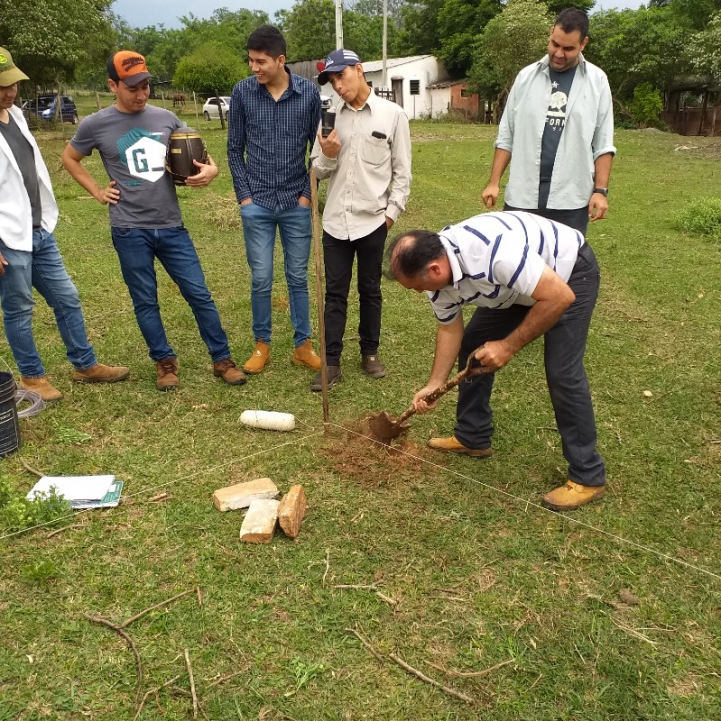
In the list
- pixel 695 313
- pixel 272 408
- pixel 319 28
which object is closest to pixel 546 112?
pixel 272 408

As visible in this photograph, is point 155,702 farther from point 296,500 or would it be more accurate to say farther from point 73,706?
point 296,500

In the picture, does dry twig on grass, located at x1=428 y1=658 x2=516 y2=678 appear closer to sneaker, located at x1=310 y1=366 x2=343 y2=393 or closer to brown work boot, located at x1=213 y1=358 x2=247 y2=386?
sneaker, located at x1=310 y1=366 x2=343 y2=393

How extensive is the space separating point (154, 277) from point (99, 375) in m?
0.86

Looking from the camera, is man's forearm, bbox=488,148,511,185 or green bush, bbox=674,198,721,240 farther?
green bush, bbox=674,198,721,240

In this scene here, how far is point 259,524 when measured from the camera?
3.09 m

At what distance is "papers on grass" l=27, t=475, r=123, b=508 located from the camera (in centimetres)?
334

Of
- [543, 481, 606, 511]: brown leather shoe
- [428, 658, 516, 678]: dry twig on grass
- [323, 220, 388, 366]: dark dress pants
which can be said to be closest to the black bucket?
[323, 220, 388, 366]: dark dress pants

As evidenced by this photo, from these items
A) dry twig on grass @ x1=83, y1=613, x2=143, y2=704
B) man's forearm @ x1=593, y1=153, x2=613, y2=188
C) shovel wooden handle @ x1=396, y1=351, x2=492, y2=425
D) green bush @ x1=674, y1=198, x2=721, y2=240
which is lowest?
dry twig on grass @ x1=83, y1=613, x2=143, y2=704

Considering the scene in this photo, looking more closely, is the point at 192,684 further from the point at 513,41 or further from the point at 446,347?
the point at 513,41

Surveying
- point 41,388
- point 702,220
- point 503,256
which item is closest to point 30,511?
point 41,388

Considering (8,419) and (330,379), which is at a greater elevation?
(8,419)

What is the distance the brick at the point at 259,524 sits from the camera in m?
3.06

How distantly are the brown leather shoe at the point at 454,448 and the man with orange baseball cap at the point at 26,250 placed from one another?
2580mm

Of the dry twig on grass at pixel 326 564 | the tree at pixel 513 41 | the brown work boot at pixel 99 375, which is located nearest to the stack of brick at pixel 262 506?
the dry twig on grass at pixel 326 564
